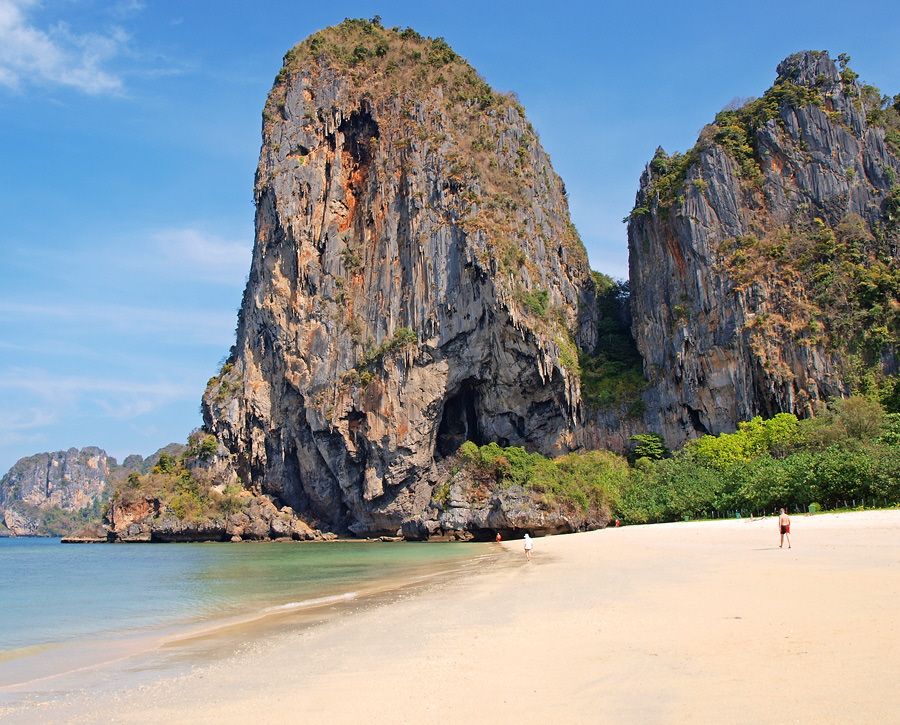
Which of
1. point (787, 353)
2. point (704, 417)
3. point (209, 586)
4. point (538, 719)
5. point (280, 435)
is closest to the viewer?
point (538, 719)

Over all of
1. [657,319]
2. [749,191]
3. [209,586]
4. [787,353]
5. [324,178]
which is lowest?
[209,586]

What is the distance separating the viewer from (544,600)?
1096 centimetres

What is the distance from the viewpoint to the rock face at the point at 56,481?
17900cm

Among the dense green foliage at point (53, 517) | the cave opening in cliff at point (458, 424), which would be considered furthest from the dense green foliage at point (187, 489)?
the dense green foliage at point (53, 517)

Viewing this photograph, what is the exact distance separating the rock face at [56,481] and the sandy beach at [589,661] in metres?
193

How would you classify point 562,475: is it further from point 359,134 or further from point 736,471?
point 359,134

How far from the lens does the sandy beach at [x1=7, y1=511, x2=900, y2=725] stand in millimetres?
4949

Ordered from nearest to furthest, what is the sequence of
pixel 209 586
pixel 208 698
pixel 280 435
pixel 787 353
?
pixel 208 698, pixel 209 586, pixel 787 353, pixel 280 435

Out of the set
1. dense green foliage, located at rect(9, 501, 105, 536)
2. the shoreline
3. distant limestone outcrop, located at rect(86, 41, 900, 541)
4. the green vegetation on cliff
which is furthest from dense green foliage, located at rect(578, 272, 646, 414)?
dense green foliage, located at rect(9, 501, 105, 536)

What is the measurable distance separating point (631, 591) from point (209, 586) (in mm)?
13081

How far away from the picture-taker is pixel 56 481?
184 m

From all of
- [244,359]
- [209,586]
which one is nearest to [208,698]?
[209,586]

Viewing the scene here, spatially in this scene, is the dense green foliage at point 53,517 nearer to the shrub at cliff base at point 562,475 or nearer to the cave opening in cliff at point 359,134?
the cave opening in cliff at point 359,134

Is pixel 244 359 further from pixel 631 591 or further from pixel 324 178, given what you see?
pixel 631 591
